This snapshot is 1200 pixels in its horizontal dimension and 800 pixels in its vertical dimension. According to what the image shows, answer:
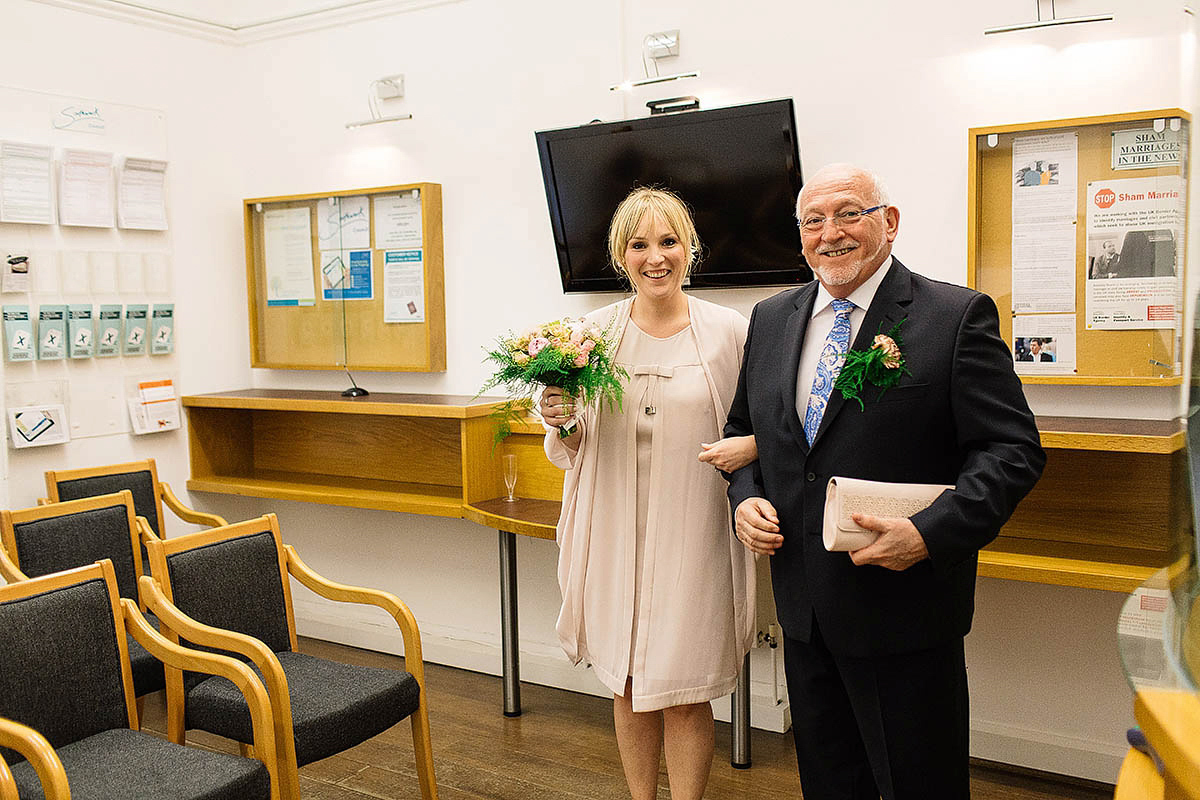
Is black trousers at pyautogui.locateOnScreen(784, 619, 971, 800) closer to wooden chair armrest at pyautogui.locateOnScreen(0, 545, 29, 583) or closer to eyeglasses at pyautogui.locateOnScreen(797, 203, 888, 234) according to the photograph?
eyeglasses at pyautogui.locateOnScreen(797, 203, 888, 234)

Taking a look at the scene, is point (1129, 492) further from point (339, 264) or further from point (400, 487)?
point (339, 264)

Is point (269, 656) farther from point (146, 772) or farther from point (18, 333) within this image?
point (18, 333)

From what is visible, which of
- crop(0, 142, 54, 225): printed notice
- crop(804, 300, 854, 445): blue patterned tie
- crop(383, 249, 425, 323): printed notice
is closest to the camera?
crop(804, 300, 854, 445): blue patterned tie

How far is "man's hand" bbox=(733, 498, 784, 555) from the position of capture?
2.37 metres

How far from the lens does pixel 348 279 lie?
5.00 metres

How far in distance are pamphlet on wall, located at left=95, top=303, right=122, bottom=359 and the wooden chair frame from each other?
1.89 ft

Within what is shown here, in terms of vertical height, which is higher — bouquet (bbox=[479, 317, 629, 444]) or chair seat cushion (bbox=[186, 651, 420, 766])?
bouquet (bbox=[479, 317, 629, 444])

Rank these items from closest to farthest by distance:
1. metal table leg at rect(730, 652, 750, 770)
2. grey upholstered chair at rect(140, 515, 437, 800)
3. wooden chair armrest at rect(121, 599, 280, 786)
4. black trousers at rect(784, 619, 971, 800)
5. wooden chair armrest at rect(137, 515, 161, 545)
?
black trousers at rect(784, 619, 971, 800), wooden chair armrest at rect(121, 599, 280, 786), grey upholstered chair at rect(140, 515, 437, 800), metal table leg at rect(730, 652, 750, 770), wooden chair armrest at rect(137, 515, 161, 545)

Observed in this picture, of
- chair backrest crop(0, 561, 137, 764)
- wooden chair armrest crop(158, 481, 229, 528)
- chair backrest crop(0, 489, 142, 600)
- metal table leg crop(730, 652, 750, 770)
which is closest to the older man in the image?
metal table leg crop(730, 652, 750, 770)

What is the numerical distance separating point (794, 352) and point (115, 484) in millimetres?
3264

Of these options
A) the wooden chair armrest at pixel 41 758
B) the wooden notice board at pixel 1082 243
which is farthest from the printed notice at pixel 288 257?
the wooden notice board at pixel 1082 243

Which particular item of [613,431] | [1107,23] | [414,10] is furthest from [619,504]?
[414,10]

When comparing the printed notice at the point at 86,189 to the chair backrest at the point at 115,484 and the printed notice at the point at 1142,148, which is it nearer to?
the chair backrest at the point at 115,484

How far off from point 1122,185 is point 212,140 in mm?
4212
